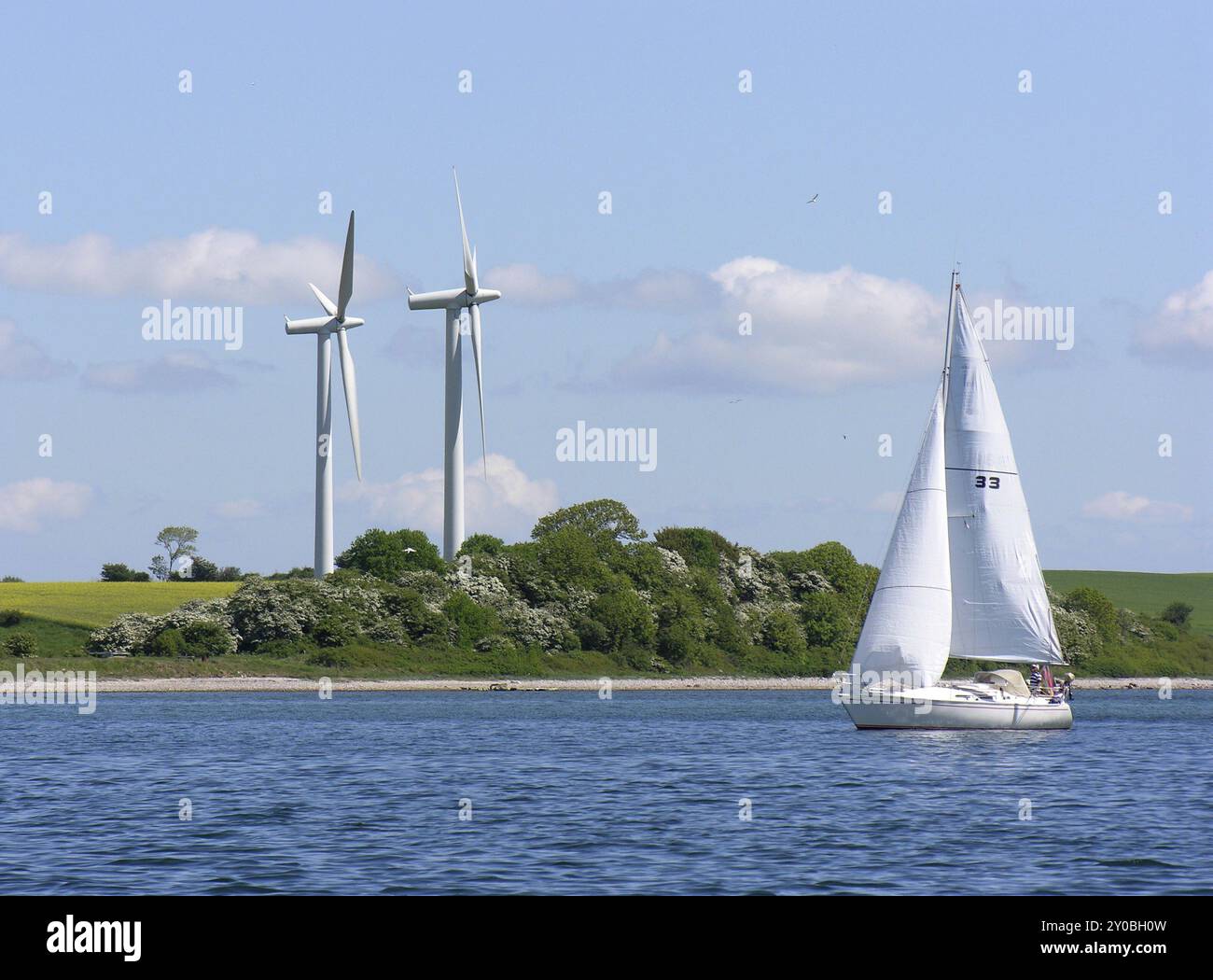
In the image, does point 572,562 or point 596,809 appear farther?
point 572,562

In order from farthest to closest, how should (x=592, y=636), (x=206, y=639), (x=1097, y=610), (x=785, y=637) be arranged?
(x=1097, y=610), (x=785, y=637), (x=592, y=636), (x=206, y=639)

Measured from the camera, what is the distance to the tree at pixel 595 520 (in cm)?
Result: 19612

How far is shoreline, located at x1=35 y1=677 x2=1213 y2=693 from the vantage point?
138m

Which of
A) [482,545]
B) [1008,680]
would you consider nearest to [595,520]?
[482,545]

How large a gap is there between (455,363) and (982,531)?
86.3 m

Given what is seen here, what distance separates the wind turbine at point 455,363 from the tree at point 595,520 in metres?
35.0

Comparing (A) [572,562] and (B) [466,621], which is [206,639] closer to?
(B) [466,621]

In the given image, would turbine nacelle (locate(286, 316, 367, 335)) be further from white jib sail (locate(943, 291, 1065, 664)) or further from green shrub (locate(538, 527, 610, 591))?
white jib sail (locate(943, 291, 1065, 664))

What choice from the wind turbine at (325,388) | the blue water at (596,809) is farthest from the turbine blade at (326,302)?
the blue water at (596,809)

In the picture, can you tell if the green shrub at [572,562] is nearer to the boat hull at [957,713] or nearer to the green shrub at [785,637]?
the green shrub at [785,637]

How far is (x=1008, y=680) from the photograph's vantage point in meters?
75.2
